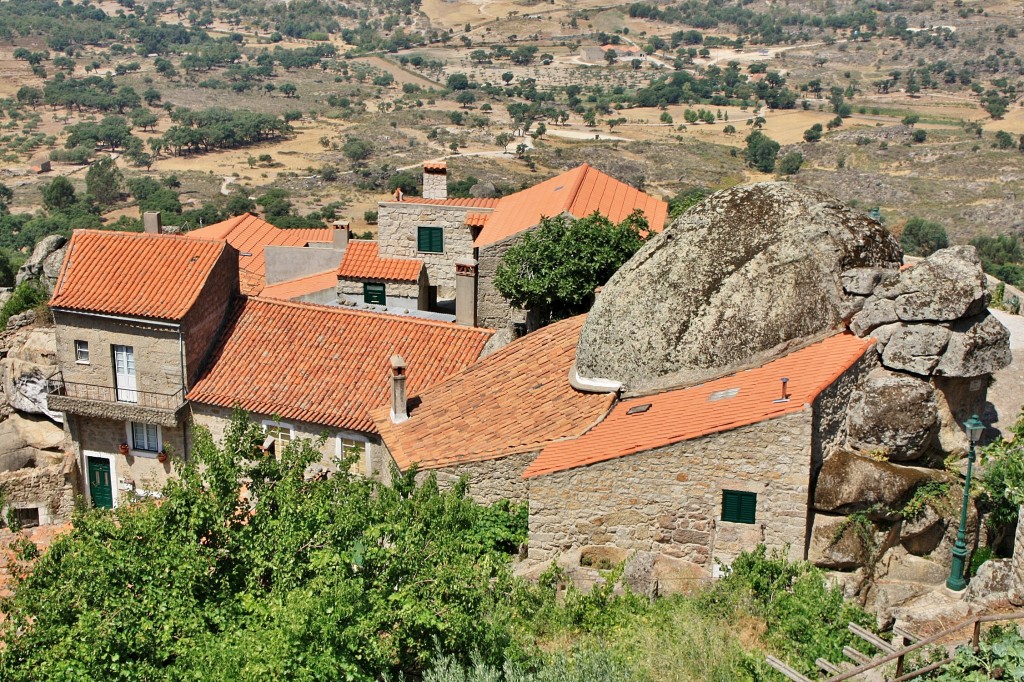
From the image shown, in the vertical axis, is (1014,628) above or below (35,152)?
above

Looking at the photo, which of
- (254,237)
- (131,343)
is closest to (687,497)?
(131,343)

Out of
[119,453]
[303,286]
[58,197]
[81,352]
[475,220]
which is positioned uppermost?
[475,220]

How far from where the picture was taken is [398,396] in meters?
21.3

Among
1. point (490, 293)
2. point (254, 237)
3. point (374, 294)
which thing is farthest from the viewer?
point (254, 237)

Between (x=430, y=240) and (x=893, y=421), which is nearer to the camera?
(x=893, y=421)

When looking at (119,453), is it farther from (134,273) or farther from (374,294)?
(374,294)

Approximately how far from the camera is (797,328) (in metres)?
17.5

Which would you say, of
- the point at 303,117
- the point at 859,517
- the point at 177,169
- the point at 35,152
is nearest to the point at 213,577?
the point at 859,517

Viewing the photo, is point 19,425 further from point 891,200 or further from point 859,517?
point 891,200

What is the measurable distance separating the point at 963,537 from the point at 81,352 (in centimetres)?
2033

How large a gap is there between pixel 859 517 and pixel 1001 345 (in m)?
4.09

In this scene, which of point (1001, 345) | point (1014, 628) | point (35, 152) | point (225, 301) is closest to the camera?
point (1014, 628)

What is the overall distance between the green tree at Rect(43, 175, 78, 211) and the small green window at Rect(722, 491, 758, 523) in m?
88.2

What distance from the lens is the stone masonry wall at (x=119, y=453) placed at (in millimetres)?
25672
